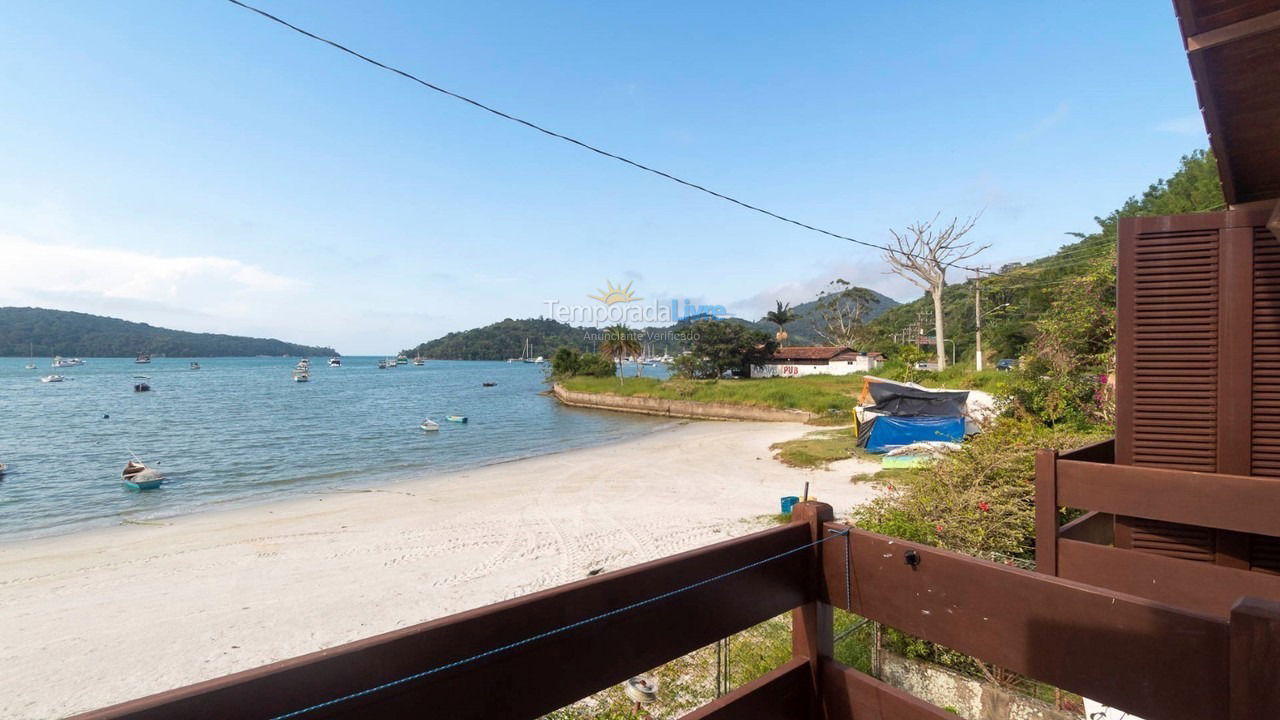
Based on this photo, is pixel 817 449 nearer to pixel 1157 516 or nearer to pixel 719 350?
pixel 1157 516

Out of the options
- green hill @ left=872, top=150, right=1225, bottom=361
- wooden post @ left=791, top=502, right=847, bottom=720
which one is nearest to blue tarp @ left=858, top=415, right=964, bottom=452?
green hill @ left=872, top=150, right=1225, bottom=361

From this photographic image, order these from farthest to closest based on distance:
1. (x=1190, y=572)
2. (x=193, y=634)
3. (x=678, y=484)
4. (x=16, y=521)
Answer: (x=678, y=484) < (x=16, y=521) < (x=193, y=634) < (x=1190, y=572)

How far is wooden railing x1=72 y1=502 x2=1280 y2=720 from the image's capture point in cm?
102

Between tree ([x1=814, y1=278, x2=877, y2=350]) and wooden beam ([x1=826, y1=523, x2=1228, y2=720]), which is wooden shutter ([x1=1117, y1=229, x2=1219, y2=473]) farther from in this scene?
tree ([x1=814, y1=278, x2=877, y2=350])

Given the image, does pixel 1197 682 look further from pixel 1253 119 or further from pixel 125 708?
pixel 1253 119

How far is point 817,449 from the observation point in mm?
18969

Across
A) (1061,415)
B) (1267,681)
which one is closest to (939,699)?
(1267,681)

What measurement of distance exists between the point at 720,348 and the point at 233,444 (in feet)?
120

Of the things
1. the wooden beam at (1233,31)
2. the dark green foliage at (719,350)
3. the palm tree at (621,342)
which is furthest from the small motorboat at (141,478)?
the dark green foliage at (719,350)

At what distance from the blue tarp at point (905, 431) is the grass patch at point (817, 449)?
0.77 metres

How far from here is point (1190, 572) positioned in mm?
3031

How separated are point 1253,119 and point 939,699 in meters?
3.81

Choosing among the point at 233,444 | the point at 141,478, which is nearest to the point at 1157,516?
the point at 141,478

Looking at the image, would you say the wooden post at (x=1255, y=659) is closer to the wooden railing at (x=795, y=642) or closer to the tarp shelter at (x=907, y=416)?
the wooden railing at (x=795, y=642)
